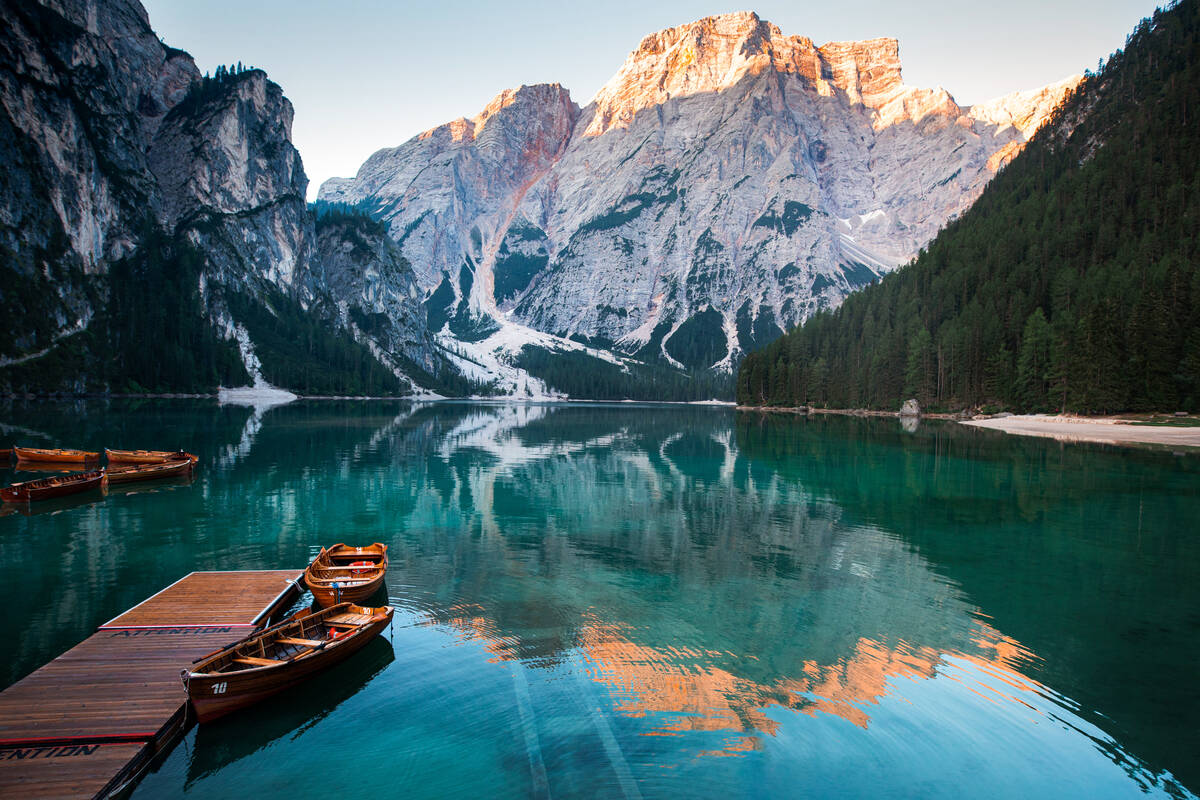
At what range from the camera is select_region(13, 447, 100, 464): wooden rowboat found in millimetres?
44500

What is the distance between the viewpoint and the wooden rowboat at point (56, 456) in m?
44.5

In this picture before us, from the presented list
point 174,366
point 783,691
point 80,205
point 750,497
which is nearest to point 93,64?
point 80,205

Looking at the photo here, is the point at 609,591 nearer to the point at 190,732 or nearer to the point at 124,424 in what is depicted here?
the point at 190,732

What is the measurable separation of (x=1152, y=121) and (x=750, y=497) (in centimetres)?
13999

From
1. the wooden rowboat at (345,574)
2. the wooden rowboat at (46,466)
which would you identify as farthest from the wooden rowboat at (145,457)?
the wooden rowboat at (345,574)

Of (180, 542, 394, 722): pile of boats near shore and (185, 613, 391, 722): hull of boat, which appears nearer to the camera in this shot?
(185, 613, 391, 722): hull of boat

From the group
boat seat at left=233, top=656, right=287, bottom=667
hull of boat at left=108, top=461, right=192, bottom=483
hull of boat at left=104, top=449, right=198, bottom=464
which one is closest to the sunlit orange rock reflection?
boat seat at left=233, top=656, right=287, bottom=667

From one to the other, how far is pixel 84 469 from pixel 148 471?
807 cm

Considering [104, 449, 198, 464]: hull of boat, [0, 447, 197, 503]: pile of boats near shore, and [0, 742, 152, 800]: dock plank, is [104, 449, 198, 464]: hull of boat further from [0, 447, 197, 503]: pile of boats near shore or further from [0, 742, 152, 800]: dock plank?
[0, 742, 152, 800]: dock plank

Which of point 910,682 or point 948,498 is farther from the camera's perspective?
point 948,498

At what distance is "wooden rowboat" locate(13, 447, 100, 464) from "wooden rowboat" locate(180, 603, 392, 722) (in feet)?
136

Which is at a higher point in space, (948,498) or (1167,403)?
(1167,403)

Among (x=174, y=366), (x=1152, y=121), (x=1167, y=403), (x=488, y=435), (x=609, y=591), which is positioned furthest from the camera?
(x=174, y=366)

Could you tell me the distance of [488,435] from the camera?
8775cm
